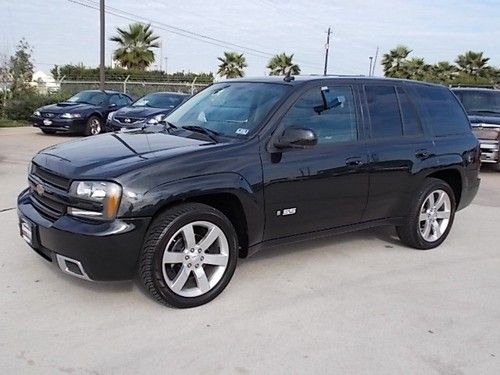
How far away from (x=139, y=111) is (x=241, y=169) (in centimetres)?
1091

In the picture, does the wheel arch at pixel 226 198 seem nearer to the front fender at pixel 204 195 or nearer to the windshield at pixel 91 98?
the front fender at pixel 204 195

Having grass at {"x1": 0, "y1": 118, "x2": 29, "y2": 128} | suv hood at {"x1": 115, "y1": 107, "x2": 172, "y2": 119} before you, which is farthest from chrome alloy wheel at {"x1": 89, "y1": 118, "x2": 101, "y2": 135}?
grass at {"x1": 0, "y1": 118, "x2": 29, "y2": 128}

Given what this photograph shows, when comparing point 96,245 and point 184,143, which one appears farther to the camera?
point 184,143

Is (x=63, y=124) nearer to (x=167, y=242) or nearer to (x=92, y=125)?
(x=92, y=125)

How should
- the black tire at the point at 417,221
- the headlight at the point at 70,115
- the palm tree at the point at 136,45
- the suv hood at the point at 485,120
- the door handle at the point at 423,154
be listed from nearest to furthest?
the door handle at the point at 423,154 < the black tire at the point at 417,221 < the suv hood at the point at 485,120 < the headlight at the point at 70,115 < the palm tree at the point at 136,45

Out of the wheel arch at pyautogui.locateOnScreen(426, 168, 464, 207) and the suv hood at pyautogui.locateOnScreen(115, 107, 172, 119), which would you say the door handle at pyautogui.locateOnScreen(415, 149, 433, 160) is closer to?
the wheel arch at pyautogui.locateOnScreen(426, 168, 464, 207)

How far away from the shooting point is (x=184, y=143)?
4.11 meters

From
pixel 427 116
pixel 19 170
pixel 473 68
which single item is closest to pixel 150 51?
pixel 473 68

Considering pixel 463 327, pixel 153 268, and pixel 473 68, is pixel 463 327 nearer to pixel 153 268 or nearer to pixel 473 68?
pixel 153 268

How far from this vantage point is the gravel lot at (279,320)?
10.4 feet

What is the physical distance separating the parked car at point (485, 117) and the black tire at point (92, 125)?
32.8 ft

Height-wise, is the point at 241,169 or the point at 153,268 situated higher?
the point at 241,169

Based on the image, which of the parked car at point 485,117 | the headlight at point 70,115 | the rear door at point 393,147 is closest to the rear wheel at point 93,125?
the headlight at point 70,115

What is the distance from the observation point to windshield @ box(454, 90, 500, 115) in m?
12.9
